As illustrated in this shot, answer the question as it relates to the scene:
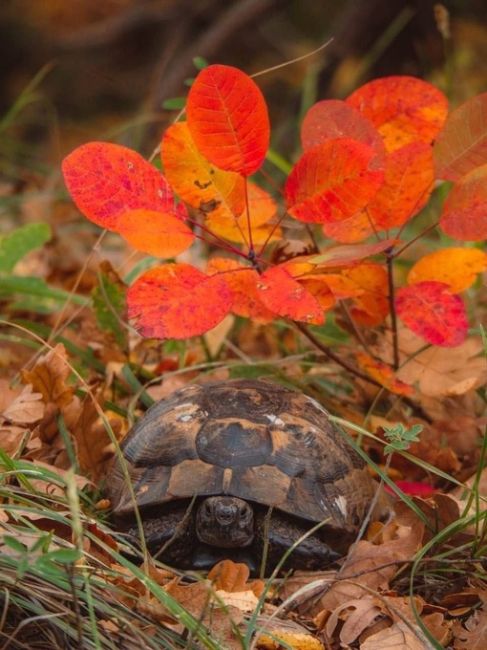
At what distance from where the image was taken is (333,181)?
207cm

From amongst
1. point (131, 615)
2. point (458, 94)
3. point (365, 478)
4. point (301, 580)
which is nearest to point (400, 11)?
point (458, 94)

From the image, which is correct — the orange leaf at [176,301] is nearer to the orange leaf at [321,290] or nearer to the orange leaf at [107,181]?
the orange leaf at [107,181]

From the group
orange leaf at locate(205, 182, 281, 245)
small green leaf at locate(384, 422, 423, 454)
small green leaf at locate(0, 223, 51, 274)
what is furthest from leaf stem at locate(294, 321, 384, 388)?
small green leaf at locate(0, 223, 51, 274)

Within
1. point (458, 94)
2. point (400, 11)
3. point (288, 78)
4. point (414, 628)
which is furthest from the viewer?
point (288, 78)

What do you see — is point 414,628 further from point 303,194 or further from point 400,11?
point 400,11

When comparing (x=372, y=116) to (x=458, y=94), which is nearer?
(x=372, y=116)

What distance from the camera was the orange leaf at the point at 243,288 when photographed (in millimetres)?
2207

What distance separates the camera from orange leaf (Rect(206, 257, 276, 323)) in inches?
86.9

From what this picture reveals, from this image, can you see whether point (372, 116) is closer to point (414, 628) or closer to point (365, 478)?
point (365, 478)

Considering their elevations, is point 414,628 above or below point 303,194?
below

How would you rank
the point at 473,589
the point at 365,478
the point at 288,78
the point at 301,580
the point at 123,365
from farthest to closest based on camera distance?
the point at 288,78 → the point at 123,365 → the point at 365,478 → the point at 301,580 → the point at 473,589

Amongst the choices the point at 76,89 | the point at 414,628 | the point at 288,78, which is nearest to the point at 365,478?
the point at 414,628

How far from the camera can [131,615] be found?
171cm

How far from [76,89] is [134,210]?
5.68 m
